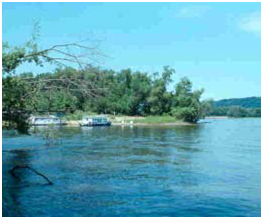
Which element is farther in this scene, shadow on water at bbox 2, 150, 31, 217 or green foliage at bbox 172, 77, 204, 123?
green foliage at bbox 172, 77, 204, 123

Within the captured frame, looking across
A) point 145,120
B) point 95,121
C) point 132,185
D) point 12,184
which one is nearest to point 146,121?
point 145,120

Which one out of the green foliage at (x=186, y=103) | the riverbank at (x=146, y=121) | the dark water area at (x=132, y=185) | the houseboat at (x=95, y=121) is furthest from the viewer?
the green foliage at (x=186, y=103)

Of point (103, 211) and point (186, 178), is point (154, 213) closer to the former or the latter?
point (103, 211)

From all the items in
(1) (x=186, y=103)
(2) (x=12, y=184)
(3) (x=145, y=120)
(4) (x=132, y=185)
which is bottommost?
(4) (x=132, y=185)

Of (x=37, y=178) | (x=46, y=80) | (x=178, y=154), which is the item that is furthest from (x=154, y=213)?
(x=178, y=154)

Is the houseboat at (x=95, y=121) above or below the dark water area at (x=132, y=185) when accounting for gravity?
above

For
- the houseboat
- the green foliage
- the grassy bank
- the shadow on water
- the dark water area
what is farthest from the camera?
the green foliage

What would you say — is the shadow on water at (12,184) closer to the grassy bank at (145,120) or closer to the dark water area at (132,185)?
the dark water area at (132,185)

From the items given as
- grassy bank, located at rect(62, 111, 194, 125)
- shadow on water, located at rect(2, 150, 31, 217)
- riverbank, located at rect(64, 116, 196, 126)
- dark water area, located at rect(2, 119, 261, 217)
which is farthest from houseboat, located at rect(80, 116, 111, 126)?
shadow on water, located at rect(2, 150, 31, 217)

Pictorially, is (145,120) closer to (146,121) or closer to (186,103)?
(146,121)

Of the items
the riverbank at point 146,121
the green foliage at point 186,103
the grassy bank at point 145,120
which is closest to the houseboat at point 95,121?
the riverbank at point 146,121

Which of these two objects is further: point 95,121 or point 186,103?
point 186,103

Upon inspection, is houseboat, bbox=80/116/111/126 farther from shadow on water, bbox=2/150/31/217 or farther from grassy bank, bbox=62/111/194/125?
shadow on water, bbox=2/150/31/217

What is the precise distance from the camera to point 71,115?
16.5 m
